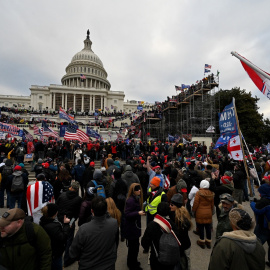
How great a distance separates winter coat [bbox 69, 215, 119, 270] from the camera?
7.19ft

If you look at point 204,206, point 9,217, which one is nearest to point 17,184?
point 9,217

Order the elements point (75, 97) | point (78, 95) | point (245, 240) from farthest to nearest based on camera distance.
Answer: point (78, 95) < point (75, 97) < point (245, 240)

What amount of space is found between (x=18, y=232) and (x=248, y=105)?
33.3 meters

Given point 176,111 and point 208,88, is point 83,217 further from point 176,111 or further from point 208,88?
point 176,111

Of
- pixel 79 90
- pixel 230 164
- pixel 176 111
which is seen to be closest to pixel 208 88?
pixel 176 111

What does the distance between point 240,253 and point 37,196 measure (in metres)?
3.38

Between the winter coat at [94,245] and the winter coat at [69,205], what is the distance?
3.80 ft

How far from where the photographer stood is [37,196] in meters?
3.41

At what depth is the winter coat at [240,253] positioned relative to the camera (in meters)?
1.75

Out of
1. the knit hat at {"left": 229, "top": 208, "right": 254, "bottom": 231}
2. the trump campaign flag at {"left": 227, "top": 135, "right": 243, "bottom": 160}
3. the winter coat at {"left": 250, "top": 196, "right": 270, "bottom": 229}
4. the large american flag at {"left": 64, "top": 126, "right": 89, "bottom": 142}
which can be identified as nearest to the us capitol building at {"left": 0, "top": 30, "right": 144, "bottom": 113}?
the large american flag at {"left": 64, "top": 126, "right": 89, "bottom": 142}

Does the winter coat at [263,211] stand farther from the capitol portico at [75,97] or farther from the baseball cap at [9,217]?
the capitol portico at [75,97]

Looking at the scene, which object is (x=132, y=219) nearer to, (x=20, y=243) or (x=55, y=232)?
(x=55, y=232)

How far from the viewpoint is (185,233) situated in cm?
248

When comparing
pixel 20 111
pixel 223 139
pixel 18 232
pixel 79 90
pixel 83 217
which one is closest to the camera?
pixel 18 232
